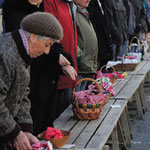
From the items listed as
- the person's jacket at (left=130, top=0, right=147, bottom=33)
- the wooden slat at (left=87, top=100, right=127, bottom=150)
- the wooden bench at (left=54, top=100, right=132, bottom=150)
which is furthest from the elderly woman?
the person's jacket at (left=130, top=0, right=147, bottom=33)

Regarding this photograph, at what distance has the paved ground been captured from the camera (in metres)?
4.55

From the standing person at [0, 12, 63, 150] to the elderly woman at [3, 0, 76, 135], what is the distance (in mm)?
729

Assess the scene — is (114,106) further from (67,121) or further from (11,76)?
(11,76)

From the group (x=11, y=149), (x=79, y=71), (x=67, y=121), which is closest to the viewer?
(x=11, y=149)

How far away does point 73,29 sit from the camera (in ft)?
13.0

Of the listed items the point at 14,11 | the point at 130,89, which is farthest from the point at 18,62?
the point at 130,89

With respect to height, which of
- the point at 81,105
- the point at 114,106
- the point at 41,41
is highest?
the point at 41,41

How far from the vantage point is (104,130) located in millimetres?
3199

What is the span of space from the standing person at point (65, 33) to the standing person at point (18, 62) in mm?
1548

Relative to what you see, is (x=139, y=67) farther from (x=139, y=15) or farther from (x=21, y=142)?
(x=21, y=142)

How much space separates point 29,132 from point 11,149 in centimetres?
18

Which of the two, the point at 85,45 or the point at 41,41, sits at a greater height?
the point at 41,41

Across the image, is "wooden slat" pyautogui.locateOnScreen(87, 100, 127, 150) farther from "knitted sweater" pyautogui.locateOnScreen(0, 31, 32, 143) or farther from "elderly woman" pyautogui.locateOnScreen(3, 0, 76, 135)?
"knitted sweater" pyautogui.locateOnScreen(0, 31, 32, 143)

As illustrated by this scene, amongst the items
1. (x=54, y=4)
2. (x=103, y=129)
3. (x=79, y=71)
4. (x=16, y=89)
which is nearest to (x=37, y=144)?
(x=16, y=89)
